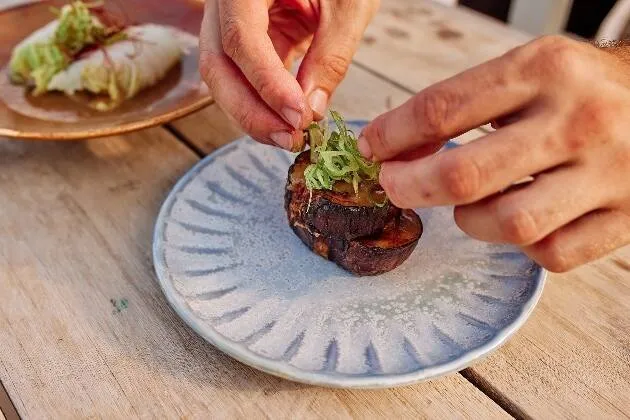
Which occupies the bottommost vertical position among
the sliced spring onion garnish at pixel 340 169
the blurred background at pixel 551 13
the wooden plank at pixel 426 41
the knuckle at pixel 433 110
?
the blurred background at pixel 551 13

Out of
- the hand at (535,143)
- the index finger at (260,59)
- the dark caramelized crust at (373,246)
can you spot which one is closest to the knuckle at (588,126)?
the hand at (535,143)

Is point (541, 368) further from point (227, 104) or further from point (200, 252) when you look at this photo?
point (227, 104)

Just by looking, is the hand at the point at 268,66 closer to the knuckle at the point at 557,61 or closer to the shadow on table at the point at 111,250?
the shadow on table at the point at 111,250

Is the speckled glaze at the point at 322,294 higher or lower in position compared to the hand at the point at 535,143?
lower

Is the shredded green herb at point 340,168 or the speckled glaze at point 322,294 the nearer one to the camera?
the speckled glaze at point 322,294

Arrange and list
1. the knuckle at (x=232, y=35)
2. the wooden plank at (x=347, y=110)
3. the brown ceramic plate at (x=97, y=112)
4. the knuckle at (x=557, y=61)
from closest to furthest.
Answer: the knuckle at (x=557, y=61)
the knuckle at (x=232, y=35)
the brown ceramic plate at (x=97, y=112)
the wooden plank at (x=347, y=110)

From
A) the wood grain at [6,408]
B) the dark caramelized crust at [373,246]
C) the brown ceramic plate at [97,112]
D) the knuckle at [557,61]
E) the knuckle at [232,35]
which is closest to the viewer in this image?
the knuckle at [557,61]

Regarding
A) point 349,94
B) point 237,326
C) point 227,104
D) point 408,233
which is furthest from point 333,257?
point 349,94

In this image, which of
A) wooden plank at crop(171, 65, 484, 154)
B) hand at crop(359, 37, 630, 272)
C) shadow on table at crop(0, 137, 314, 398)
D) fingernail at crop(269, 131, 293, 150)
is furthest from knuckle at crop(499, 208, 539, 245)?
wooden plank at crop(171, 65, 484, 154)
